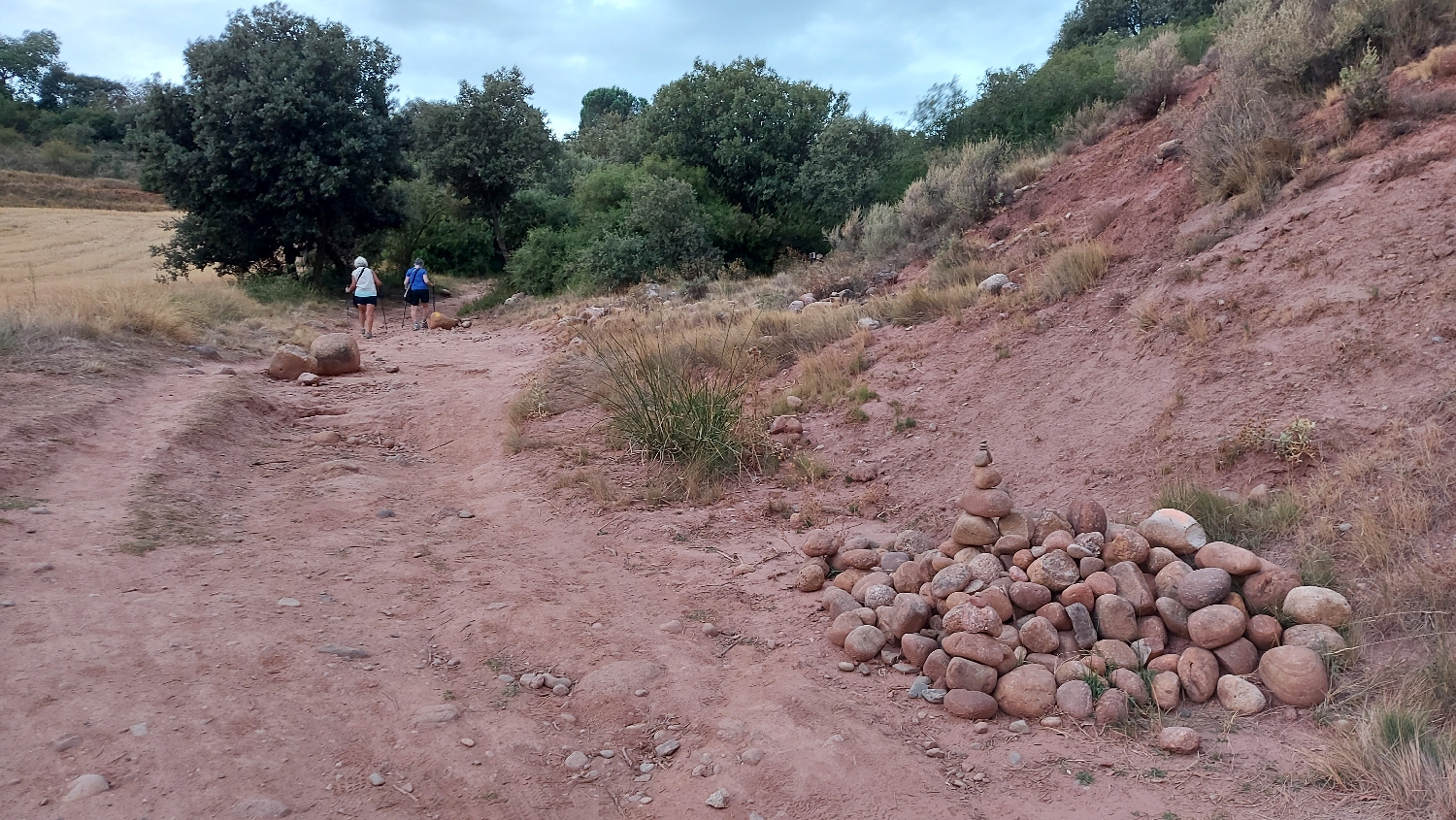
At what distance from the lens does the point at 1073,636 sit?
4000mm

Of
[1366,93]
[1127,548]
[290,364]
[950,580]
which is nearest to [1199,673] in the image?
[1127,548]

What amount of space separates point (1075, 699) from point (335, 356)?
9767 millimetres

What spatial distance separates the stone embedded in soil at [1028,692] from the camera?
3.65 meters

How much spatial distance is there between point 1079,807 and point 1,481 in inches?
243

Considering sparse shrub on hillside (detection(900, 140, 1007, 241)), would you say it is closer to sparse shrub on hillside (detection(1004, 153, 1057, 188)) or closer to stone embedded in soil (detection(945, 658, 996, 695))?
sparse shrub on hillside (detection(1004, 153, 1057, 188))

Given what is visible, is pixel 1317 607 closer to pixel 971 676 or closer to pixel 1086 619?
pixel 1086 619

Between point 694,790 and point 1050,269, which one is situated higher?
point 1050,269

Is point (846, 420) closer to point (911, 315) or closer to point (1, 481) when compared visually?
point (911, 315)

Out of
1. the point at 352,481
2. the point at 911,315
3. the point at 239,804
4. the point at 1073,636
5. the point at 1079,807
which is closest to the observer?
the point at 239,804

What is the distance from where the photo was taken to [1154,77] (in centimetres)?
1205

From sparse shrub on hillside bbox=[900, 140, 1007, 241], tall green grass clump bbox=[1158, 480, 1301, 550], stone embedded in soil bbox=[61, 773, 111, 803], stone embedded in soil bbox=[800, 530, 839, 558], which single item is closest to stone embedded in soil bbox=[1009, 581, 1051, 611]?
tall green grass clump bbox=[1158, 480, 1301, 550]

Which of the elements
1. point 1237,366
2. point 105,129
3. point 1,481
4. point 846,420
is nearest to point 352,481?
point 1,481

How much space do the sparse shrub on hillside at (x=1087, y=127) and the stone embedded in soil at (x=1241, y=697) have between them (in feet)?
35.0

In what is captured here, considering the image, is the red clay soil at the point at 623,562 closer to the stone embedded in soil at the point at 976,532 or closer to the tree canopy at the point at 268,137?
the stone embedded in soil at the point at 976,532
